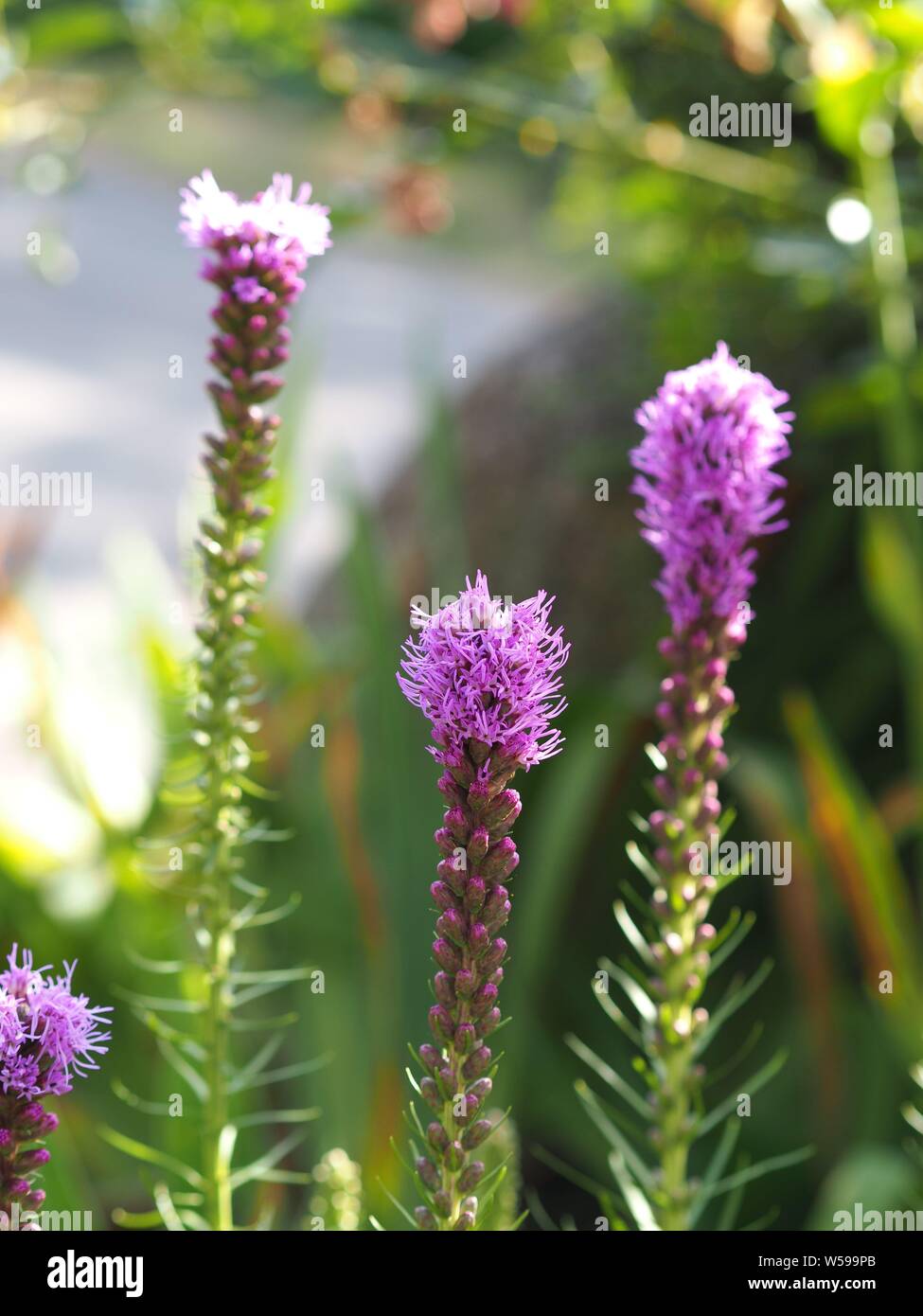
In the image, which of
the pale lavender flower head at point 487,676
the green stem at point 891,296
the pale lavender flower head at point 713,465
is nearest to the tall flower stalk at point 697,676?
the pale lavender flower head at point 713,465

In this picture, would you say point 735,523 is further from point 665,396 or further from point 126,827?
point 126,827

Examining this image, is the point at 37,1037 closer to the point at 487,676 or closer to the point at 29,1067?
the point at 29,1067

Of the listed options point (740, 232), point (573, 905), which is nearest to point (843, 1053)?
point (573, 905)

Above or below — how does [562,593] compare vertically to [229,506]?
above

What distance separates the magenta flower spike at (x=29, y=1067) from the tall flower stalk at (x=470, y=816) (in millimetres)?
91

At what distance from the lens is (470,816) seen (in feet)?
1.27

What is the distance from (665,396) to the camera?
1.57 ft

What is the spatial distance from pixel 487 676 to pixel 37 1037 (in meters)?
0.15

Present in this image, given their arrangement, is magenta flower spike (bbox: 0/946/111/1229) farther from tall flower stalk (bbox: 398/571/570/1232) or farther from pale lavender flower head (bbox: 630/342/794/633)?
pale lavender flower head (bbox: 630/342/794/633)

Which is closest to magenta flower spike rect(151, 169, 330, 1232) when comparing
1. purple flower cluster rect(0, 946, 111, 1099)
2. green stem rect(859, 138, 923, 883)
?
purple flower cluster rect(0, 946, 111, 1099)

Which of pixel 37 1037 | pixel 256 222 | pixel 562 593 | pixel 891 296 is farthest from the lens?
pixel 562 593

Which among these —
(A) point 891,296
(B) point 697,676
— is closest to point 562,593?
(A) point 891,296

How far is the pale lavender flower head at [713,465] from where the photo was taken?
48cm
